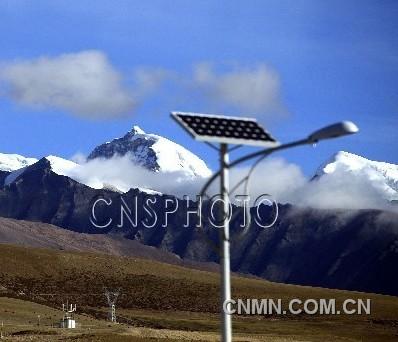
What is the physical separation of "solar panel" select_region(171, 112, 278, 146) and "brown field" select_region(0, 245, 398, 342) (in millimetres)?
51017

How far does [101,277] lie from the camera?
18962cm

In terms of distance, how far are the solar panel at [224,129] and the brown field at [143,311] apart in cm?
5102

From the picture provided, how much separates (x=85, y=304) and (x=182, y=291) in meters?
30.5

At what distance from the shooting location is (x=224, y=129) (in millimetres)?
21375

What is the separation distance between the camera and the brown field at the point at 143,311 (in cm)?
8812

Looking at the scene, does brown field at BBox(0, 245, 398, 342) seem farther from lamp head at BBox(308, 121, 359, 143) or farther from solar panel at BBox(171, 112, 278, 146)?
lamp head at BBox(308, 121, 359, 143)

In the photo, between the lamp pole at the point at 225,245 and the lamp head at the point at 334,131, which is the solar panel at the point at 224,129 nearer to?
the lamp pole at the point at 225,245

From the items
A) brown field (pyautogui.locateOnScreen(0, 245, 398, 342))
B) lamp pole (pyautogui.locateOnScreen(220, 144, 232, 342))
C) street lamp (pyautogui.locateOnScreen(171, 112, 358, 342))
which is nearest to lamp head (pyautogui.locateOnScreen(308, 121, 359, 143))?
street lamp (pyautogui.locateOnScreen(171, 112, 358, 342))

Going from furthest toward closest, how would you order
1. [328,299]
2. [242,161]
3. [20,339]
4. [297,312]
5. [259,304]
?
[328,299] → [259,304] → [297,312] → [20,339] → [242,161]

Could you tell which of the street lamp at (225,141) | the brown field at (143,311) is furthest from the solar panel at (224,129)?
the brown field at (143,311)

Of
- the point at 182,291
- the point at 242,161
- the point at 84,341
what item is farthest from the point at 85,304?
the point at 242,161

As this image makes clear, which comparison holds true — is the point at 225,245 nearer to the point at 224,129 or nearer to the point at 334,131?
the point at 224,129

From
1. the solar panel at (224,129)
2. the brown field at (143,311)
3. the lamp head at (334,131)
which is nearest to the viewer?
the lamp head at (334,131)

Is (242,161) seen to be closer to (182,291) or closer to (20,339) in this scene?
(20,339)
